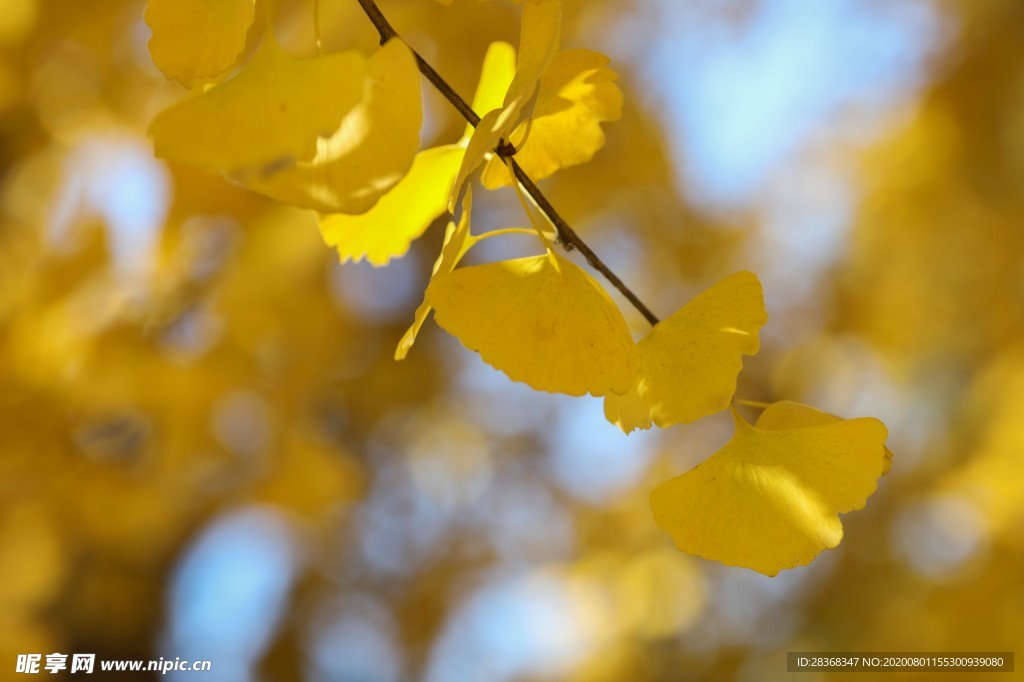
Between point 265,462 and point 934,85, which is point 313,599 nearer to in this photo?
point 265,462

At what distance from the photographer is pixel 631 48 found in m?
1.66

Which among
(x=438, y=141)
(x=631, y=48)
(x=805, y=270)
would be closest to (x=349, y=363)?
(x=438, y=141)

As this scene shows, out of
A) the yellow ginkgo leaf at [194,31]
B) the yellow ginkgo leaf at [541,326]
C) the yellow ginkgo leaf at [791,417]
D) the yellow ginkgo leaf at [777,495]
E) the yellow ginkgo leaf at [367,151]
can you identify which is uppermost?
the yellow ginkgo leaf at [194,31]

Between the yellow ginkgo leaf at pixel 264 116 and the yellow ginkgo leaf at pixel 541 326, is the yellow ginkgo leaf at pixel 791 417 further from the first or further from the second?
the yellow ginkgo leaf at pixel 264 116

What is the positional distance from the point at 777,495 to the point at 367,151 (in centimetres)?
20

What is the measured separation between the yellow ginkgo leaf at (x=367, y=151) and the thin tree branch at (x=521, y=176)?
0.03 m

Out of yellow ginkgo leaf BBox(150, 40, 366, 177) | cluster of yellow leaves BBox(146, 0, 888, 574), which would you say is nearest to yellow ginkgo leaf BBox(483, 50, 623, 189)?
cluster of yellow leaves BBox(146, 0, 888, 574)

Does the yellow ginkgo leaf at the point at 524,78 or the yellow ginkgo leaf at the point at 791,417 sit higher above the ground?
the yellow ginkgo leaf at the point at 524,78

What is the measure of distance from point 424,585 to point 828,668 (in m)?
1.02

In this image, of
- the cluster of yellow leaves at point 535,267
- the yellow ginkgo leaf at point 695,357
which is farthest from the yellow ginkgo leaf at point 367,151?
the yellow ginkgo leaf at point 695,357

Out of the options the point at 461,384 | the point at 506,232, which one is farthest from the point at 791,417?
the point at 461,384

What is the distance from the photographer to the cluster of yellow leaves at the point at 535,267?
0.19m

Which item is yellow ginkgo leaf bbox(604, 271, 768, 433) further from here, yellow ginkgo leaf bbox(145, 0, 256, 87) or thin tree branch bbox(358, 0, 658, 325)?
yellow ginkgo leaf bbox(145, 0, 256, 87)

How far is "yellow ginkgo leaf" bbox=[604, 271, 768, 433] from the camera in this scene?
0.26 m
